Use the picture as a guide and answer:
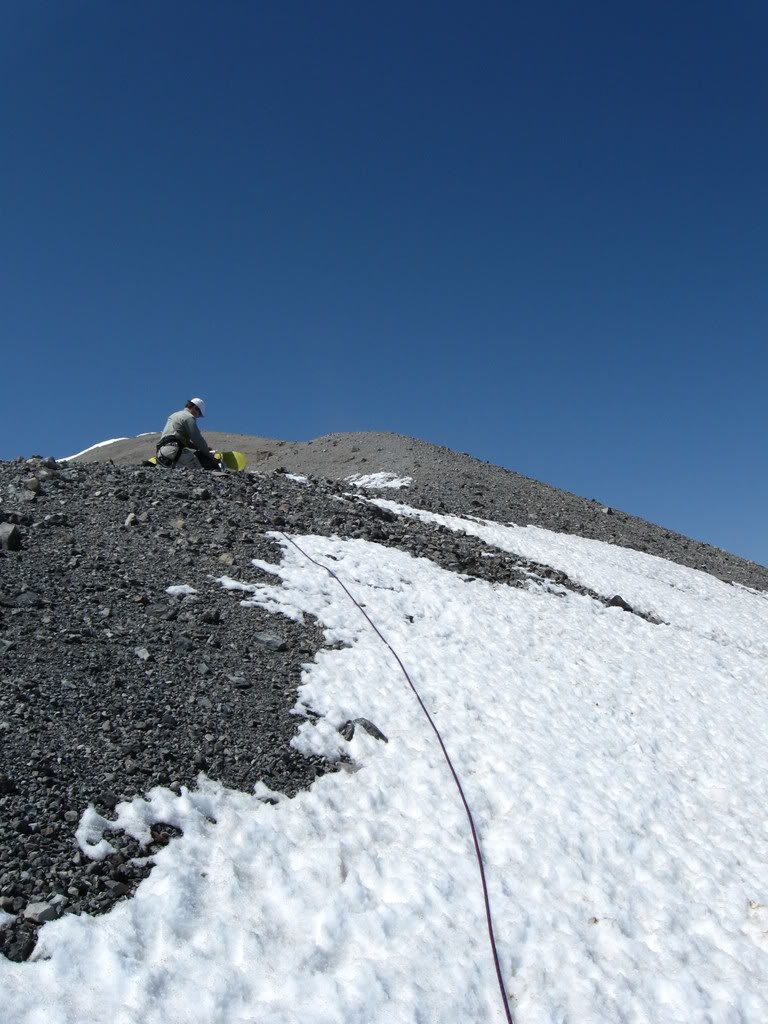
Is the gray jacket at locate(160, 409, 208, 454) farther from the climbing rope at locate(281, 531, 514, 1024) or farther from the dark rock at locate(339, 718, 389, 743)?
the dark rock at locate(339, 718, 389, 743)

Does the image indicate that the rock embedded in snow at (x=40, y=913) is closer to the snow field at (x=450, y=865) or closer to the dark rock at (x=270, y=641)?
the snow field at (x=450, y=865)

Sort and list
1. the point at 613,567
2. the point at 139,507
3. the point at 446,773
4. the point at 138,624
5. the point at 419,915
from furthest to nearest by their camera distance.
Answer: the point at 613,567 < the point at 139,507 < the point at 138,624 < the point at 446,773 < the point at 419,915

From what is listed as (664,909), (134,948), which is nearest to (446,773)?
(664,909)

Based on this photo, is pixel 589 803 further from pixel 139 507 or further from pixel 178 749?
pixel 139 507

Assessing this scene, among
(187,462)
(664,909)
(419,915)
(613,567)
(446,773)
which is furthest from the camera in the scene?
(613,567)

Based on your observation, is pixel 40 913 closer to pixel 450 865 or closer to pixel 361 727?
pixel 450 865

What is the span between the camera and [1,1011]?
16.4 ft

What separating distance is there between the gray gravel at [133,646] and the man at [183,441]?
4.47 ft

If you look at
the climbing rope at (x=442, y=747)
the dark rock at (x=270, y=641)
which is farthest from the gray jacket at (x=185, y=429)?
the dark rock at (x=270, y=641)

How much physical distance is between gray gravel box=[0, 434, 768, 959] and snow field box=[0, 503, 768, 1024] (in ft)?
1.03

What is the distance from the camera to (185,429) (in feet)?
62.4

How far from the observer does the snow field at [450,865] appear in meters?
5.89

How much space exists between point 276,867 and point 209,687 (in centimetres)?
293

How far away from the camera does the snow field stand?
589 cm
